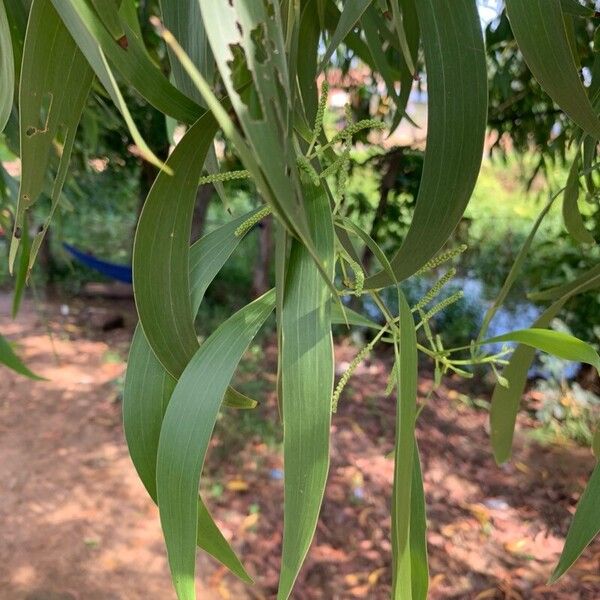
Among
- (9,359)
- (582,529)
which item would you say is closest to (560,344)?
(582,529)

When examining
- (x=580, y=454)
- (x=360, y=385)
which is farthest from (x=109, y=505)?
(x=580, y=454)

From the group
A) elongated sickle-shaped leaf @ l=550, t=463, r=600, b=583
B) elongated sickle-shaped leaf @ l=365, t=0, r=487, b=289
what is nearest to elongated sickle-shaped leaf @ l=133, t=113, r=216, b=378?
elongated sickle-shaped leaf @ l=365, t=0, r=487, b=289

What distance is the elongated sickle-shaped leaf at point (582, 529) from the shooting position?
40 centimetres

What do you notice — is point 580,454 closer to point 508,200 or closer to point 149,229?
point 149,229

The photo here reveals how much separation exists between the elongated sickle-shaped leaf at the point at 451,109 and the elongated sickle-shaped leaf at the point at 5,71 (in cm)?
21

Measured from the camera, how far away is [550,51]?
0.34m

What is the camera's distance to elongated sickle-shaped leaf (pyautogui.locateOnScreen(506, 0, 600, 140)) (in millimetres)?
338

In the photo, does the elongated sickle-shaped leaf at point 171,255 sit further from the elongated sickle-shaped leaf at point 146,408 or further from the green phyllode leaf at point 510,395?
the green phyllode leaf at point 510,395

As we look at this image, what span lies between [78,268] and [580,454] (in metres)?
2.50

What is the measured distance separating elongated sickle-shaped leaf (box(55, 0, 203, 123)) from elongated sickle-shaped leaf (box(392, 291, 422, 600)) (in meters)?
0.15

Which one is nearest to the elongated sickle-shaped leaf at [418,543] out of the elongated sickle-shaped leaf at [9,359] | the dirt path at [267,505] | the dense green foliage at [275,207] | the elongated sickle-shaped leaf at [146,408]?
the dense green foliage at [275,207]

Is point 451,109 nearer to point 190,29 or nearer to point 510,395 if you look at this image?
point 190,29

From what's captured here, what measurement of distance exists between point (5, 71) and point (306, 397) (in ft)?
0.76

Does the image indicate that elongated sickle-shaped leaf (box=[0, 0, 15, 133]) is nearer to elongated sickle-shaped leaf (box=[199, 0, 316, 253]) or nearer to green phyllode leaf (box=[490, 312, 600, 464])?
elongated sickle-shaped leaf (box=[199, 0, 316, 253])
